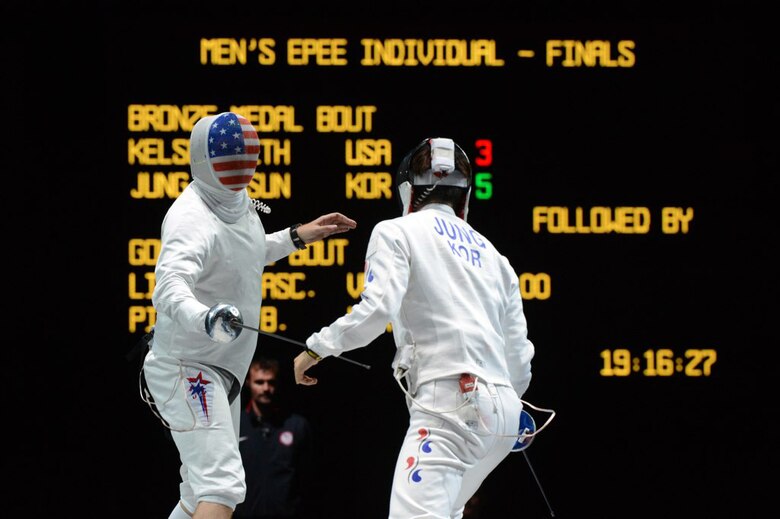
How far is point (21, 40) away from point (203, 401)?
126 inches

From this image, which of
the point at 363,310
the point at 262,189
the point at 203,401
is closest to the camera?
the point at 363,310

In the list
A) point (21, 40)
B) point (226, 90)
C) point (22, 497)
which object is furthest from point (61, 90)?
point (22, 497)

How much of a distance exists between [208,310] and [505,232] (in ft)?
9.60

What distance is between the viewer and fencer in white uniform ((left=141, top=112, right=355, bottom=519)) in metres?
4.43

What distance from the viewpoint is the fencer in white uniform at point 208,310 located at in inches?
174

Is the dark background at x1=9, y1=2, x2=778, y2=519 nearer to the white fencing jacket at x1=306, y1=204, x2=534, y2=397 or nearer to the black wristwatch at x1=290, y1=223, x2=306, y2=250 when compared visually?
the black wristwatch at x1=290, y1=223, x2=306, y2=250

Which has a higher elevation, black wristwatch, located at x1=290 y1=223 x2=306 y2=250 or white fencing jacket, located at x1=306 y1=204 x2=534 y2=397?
black wristwatch, located at x1=290 y1=223 x2=306 y2=250

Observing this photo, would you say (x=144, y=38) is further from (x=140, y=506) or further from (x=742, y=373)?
(x=742, y=373)

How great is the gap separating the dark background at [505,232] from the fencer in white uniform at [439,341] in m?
2.46

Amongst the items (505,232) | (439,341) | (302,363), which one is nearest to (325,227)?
(302,363)

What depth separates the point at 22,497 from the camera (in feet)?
23.4

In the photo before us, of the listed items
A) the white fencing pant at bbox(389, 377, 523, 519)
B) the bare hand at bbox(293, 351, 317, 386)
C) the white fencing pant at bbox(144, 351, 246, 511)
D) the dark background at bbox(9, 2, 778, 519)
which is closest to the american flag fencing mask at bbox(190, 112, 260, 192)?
the white fencing pant at bbox(144, 351, 246, 511)

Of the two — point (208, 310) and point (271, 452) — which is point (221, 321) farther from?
point (271, 452)

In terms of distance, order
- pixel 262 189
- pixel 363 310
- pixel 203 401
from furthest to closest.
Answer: pixel 262 189
pixel 203 401
pixel 363 310
